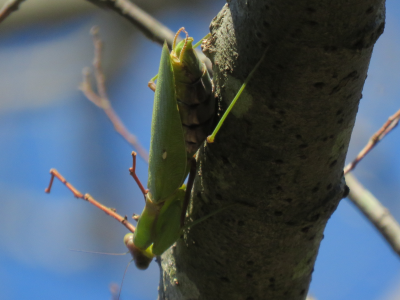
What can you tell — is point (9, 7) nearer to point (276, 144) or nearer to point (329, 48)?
point (276, 144)

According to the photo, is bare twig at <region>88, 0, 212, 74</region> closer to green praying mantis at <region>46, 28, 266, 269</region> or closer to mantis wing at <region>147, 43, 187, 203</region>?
green praying mantis at <region>46, 28, 266, 269</region>

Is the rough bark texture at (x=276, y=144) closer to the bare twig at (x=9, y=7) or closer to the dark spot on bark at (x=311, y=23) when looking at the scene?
the dark spot on bark at (x=311, y=23)

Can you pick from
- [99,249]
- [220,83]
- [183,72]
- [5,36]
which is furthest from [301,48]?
[99,249]

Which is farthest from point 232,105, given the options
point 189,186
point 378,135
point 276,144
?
point 378,135

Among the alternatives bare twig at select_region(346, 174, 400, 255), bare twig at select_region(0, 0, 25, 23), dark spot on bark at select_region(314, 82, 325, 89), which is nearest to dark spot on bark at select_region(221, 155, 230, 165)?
dark spot on bark at select_region(314, 82, 325, 89)

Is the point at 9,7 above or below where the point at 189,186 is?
above

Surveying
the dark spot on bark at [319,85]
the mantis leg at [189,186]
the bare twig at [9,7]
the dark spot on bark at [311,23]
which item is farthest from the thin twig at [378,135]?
the bare twig at [9,7]

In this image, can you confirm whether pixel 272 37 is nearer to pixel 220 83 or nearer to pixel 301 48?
pixel 301 48

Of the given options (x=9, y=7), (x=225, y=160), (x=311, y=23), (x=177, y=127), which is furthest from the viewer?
(x=9, y=7)
